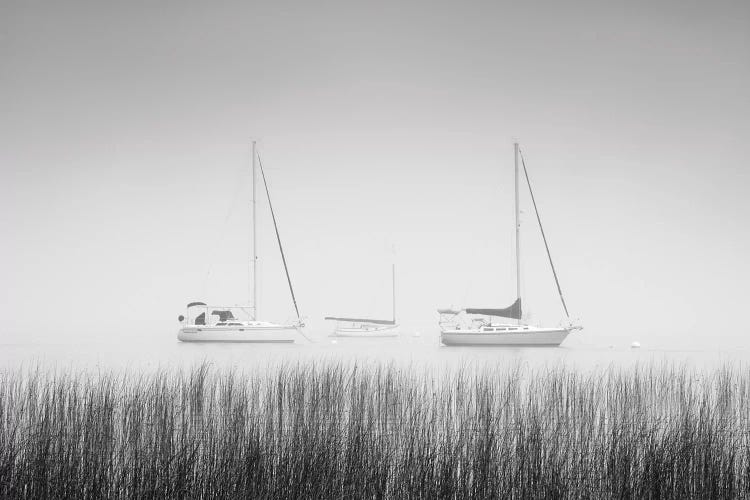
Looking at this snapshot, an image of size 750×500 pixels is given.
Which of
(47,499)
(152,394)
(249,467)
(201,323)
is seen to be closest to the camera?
(47,499)

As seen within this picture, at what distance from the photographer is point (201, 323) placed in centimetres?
4850

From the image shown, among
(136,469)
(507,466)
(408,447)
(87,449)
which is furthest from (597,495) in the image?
(87,449)

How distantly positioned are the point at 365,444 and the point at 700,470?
2958mm

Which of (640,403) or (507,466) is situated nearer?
(507,466)

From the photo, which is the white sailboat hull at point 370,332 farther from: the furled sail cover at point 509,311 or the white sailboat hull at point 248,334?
the furled sail cover at point 509,311

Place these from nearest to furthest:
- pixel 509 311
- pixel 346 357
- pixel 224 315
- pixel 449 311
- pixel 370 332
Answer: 1. pixel 346 357
2. pixel 509 311
3. pixel 449 311
4. pixel 224 315
5. pixel 370 332

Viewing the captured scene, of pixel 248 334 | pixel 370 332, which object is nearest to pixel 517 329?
pixel 248 334

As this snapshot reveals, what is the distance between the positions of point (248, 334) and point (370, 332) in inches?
1100

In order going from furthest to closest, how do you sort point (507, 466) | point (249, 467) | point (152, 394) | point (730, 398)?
point (730, 398) → point (152, 394) → point (507, 466) → point (249, 467)

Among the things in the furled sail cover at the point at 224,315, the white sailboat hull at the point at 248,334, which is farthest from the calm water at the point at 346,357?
the furled sail cover at the point at 224,315

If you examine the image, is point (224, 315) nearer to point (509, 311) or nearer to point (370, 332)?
point (509, 311)

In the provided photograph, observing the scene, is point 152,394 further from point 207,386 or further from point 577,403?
point 577,403

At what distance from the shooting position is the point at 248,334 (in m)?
44.5

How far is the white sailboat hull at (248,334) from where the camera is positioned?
44.3 m
